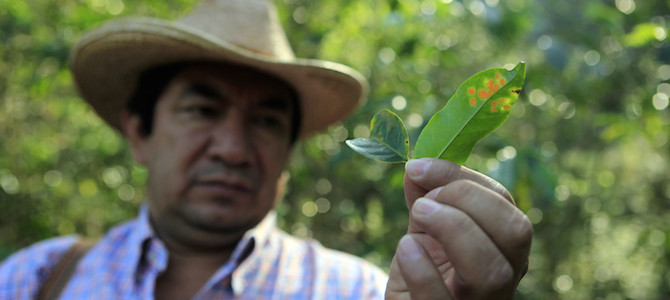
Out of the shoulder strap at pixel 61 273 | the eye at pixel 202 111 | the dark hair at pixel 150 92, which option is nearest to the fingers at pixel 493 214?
the eye at pixel 202 111

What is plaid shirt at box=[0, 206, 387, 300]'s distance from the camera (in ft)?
5.47

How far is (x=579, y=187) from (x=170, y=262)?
121 inches

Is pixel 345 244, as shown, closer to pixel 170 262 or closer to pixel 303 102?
pixel 303 102

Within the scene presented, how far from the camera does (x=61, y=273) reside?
1.76 meters

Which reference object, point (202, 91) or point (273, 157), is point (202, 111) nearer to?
point (202, 91)

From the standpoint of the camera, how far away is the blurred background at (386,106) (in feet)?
7.21

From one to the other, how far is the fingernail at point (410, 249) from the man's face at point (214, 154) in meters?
1.05

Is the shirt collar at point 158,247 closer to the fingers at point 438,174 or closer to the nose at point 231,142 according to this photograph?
the nose at point 231,142

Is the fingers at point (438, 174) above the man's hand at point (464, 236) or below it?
above

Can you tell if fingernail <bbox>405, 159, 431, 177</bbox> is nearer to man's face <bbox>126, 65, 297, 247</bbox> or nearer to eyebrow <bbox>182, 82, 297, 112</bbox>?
man's face <bbox>126, 65, 297, 247</bbox>

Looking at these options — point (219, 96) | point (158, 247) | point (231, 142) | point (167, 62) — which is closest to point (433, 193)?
point (231, 142)

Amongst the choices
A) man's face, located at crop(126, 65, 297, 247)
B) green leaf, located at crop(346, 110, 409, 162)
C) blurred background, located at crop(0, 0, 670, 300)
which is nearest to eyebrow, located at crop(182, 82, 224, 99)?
man's face, located at crop(126, 65, 297, 247)

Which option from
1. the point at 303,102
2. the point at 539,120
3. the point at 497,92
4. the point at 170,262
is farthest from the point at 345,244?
the point at 497,92

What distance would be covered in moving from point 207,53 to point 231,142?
1.04ft
